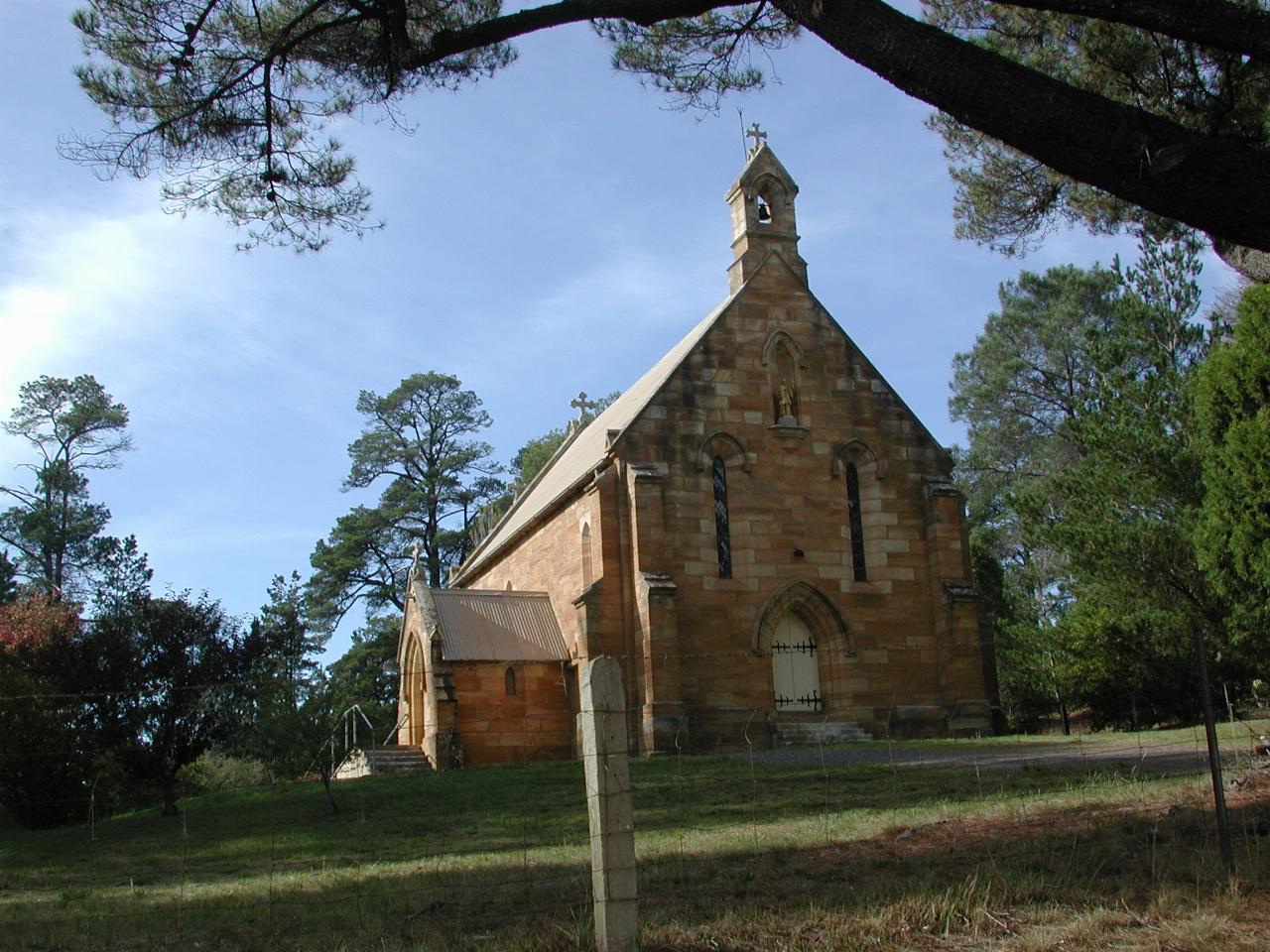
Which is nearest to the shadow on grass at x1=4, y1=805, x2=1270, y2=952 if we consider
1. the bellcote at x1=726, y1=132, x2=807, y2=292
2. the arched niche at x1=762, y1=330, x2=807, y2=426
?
the arched niche at x1=762, y1=330, x2=807, y2=426

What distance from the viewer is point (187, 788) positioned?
1230 inches

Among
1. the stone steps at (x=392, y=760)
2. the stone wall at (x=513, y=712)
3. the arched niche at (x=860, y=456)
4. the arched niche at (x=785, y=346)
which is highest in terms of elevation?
the arched niche at (x=785, y=346)

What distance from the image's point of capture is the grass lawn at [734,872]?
8820 millimetres

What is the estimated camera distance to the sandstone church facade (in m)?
26.5

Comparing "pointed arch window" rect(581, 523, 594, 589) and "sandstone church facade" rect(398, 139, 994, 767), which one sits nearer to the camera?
"sandstone church facade" rect(398, 139, 994, 767)

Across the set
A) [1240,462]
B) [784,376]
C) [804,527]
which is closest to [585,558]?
[804,527]

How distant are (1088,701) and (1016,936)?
25783 mm

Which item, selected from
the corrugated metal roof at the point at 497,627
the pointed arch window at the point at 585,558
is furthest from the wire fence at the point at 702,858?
the corrugated metal roof at the point at 497,627

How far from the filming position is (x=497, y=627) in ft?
97.6

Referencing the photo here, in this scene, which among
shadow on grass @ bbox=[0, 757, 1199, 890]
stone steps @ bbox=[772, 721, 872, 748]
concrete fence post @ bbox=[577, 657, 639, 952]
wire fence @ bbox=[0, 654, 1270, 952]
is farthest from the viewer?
stone steps @ bbox=[772, 721, 872, 748]

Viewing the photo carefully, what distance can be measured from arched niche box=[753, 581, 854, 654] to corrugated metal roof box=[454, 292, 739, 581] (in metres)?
4.92

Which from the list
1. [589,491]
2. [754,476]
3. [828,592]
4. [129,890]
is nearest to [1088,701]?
[828,592]

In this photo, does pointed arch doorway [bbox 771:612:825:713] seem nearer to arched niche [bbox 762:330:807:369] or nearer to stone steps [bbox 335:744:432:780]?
arched niche [bbox 762:330:807:369]

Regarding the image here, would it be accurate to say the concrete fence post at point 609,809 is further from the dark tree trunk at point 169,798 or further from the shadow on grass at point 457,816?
the dark tree trunk at point 169,798
